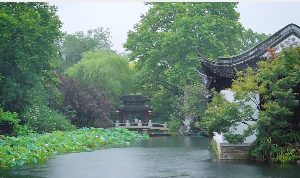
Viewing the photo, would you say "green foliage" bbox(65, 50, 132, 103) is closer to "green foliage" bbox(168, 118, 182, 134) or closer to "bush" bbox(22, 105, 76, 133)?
"green foliage" bbox(168, 118, 182, 134)

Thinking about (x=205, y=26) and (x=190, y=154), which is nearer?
(x=190, y=154)

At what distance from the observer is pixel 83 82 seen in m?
36.7

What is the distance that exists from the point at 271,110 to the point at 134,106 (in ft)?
92.5

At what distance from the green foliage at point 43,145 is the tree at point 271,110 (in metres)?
6.51

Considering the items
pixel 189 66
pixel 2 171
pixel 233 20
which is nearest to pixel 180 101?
pixel 189 66

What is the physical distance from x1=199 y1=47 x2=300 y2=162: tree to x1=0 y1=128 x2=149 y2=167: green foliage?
651cm

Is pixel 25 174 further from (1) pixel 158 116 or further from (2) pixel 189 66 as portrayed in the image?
(1) pixel 158 116

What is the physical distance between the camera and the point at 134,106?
42594 millimetres

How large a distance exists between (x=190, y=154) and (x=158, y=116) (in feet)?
83.4

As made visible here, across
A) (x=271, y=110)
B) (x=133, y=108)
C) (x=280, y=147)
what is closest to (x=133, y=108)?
(x=133, y=108)

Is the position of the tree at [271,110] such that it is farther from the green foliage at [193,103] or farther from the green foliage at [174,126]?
the green foliage at [174,126]

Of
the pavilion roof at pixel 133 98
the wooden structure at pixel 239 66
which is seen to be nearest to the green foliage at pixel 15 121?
the wooden structure at pixel 239 66

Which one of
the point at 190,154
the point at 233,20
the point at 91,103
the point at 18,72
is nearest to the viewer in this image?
the point at 190,154

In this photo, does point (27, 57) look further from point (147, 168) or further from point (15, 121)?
point (147, 168)
